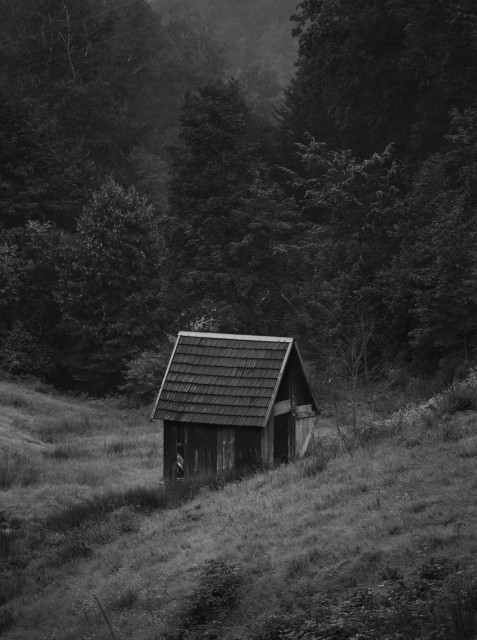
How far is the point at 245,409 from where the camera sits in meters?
23.4

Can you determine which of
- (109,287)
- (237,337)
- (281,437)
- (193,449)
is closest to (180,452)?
(193,449)

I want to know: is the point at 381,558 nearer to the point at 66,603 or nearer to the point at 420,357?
the point at 66,603

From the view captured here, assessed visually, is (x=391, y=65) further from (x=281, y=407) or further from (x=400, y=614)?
(x=400, y=614)

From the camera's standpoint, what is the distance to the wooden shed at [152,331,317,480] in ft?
76.8

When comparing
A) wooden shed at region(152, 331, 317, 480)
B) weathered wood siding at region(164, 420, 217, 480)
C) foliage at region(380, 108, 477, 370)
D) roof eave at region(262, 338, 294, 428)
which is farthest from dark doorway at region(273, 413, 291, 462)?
foliage at region(380, 108, 477, 370)

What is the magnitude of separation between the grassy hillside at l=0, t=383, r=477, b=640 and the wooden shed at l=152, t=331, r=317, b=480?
4.30 feet

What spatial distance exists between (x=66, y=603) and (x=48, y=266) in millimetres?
36508

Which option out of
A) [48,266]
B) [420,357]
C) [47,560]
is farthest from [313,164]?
[47,560]

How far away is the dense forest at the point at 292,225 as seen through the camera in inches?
1361

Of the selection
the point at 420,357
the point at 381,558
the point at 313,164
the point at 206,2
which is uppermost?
the point at 206,2

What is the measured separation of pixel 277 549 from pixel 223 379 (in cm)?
926

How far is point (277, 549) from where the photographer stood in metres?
15.3

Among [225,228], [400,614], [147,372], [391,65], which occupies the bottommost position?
[400,614]

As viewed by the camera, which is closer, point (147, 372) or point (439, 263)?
point (439, 263)
